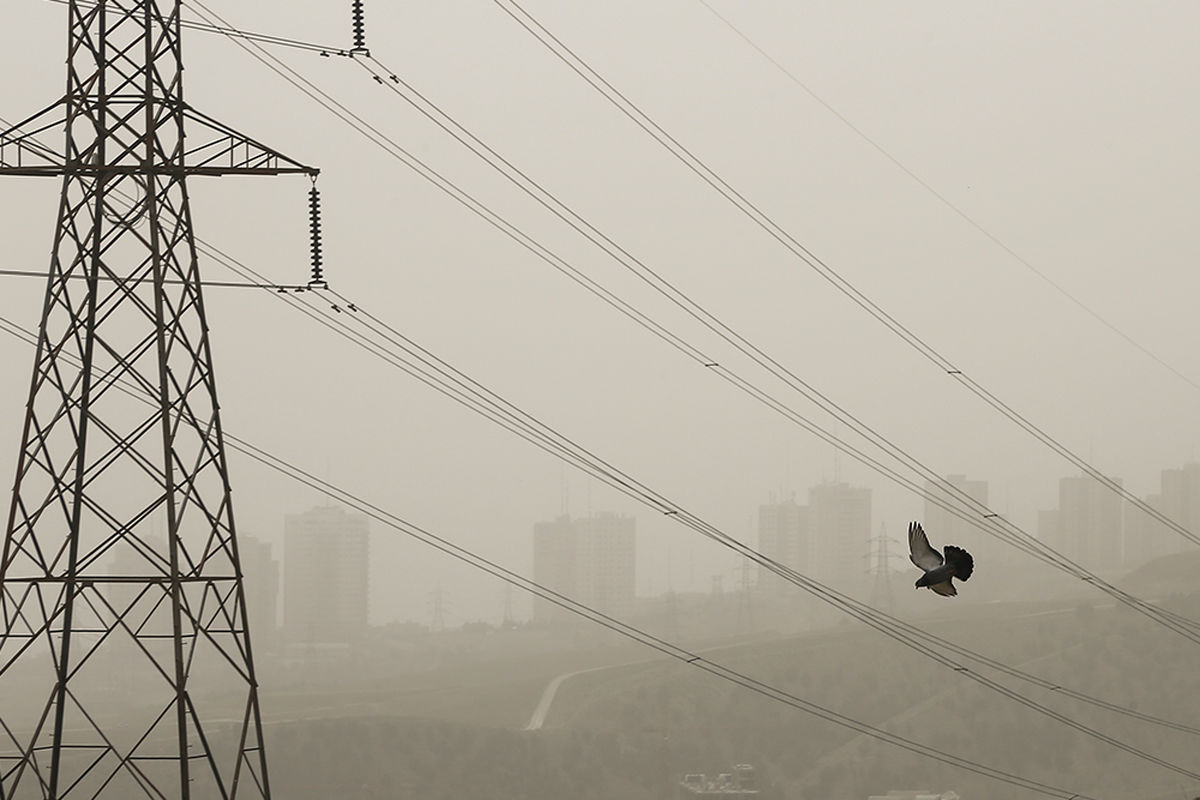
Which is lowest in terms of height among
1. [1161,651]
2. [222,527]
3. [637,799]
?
[637,799]

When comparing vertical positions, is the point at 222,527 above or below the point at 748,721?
above

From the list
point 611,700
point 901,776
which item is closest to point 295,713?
point 611,700

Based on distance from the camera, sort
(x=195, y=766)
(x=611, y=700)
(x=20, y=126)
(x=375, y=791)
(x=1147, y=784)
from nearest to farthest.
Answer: (x=20, y=126)
(x=195, y=766)
(x=375, y=791)
(x=1147, y=784)
(x=611, y=700)

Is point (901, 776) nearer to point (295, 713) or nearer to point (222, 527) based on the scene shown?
point (295, 713)

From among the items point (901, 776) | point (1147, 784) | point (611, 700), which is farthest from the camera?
point (611, 700)

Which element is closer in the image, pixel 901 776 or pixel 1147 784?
pixel 1147 784
